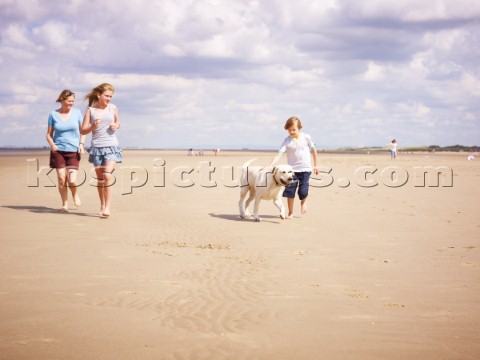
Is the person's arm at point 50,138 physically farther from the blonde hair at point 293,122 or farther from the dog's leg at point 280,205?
the blonde hair at point 293,122

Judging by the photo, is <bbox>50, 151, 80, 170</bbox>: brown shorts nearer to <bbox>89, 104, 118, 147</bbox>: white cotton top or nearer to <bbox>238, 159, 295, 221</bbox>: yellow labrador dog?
<bbox>89, 104, 118, 147</bbox>: white cotton top

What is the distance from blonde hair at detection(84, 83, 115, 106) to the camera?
908 centimetres

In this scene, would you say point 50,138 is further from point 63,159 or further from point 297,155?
point 297,155

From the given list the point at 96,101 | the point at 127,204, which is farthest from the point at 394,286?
the point at 127,204

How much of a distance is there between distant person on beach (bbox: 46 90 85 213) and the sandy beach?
0.88m

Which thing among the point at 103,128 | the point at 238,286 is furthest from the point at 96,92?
the point at 238,286

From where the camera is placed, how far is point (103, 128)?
9.27 metres

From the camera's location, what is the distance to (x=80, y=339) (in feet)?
11.4

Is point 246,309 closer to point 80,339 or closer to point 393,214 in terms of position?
point 80,339

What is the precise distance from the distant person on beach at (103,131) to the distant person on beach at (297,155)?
10.7ft

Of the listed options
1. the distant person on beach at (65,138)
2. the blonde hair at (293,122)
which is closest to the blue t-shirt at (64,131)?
the distant person on beach at (65,138)

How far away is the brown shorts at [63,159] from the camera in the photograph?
959 cm

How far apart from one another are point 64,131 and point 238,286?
609 centimetres

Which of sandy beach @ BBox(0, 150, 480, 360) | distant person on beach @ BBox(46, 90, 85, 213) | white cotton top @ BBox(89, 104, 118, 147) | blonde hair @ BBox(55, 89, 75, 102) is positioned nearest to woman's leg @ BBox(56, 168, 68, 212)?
distant person on beach @ BBox(46, 90, 85, 213)
